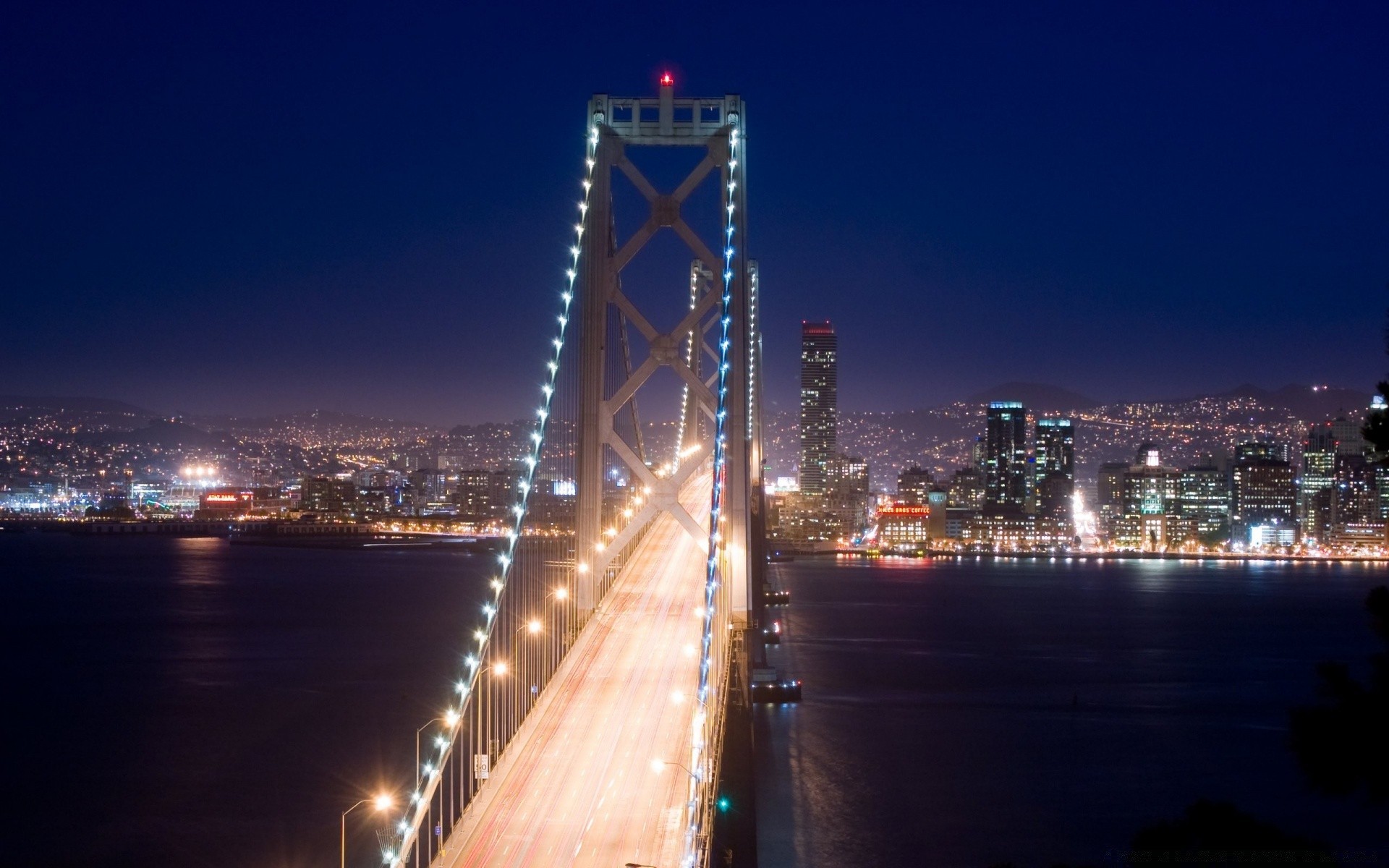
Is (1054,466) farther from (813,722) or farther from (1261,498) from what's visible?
(813,722)

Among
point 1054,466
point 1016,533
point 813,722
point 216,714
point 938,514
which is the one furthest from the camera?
point 1054,466

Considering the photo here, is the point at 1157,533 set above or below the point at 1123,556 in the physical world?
above

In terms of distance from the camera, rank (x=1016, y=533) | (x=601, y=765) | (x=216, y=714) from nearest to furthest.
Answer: (x=601, y=765)
(x=216, y=714)
(x=1016, y=533)

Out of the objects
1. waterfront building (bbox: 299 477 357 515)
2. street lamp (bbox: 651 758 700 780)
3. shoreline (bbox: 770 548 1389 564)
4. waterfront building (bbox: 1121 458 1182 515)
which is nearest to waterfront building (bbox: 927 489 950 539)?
shoreline (bbox: 770 548 1389 564)

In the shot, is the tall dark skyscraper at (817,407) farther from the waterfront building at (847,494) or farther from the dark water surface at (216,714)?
the dark water surface at (216,714)

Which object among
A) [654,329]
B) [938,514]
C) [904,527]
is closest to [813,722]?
[654,329]

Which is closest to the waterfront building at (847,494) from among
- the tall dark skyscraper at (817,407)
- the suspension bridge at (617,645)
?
the tall dark skyscraper at (817,407)

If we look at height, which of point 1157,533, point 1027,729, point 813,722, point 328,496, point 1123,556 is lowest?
point 1027,729

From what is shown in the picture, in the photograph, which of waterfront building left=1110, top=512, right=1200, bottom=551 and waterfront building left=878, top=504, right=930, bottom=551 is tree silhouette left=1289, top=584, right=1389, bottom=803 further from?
waterfront building left=1110, top=512, right=1200, bottom=551
